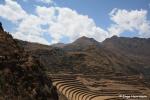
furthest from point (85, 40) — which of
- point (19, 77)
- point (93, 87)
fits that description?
point (19, 77)

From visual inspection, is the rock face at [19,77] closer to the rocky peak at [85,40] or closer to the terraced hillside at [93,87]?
the terraced hillside at [93,87]

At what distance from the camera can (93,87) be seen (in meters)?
55.8

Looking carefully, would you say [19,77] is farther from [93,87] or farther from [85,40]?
[85,40]

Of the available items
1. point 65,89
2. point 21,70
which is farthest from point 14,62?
point 65,89

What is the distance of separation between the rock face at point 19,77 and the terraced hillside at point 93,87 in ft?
52.4

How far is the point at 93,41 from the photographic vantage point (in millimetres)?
166250

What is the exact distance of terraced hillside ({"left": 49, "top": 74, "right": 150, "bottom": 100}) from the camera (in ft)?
152

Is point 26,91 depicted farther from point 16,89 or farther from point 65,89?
point 65,89

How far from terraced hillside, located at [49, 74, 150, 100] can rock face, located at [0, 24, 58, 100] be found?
15975 mm

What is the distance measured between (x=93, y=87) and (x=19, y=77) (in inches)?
1222

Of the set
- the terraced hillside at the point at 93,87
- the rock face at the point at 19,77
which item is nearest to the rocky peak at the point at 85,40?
the terraced hillside at the point at 93,87

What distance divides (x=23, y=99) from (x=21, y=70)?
138 inches

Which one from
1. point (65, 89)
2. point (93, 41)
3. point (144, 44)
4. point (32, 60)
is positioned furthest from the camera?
point (144, 44)

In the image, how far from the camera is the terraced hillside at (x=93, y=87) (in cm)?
4644
